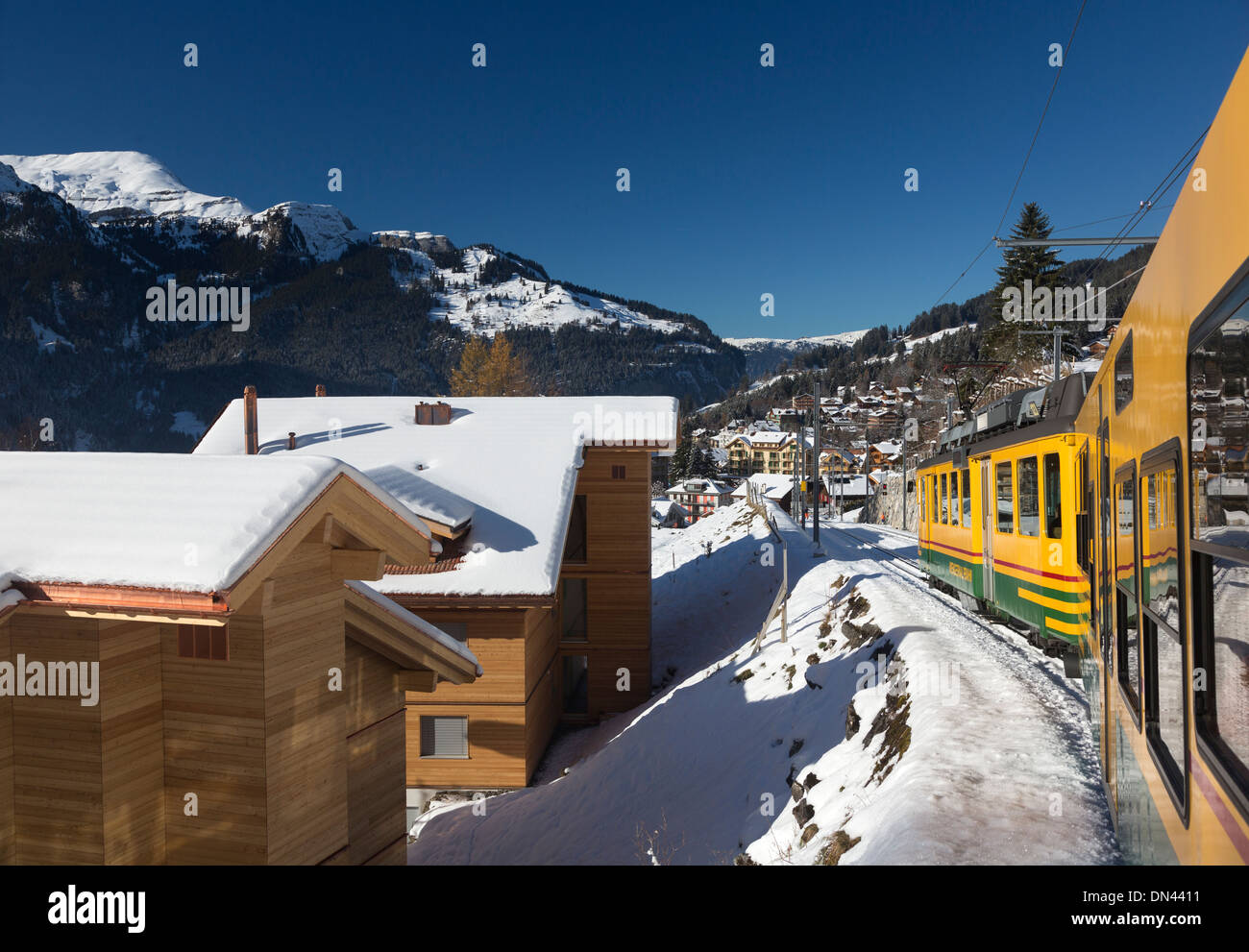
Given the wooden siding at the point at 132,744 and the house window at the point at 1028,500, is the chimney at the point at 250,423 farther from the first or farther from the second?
the house window at the point at 1028,500

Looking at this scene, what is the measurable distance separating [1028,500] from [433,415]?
18.2 meters

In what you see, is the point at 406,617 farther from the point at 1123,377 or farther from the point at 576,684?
the point at 576,684

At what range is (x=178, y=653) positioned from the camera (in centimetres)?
462

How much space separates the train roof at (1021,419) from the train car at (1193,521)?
591 cm

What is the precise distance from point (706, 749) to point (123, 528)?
12211mm

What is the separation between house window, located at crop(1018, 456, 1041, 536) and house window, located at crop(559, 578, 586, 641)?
13.2 meters

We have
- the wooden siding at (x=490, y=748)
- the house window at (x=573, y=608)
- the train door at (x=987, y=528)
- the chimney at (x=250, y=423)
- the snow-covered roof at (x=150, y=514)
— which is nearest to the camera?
the snow-covered roof at (x=150, y=514)

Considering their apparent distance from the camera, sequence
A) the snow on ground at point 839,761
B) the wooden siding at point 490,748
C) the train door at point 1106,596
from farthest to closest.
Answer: the wooden siding at point 490,748, the snow on ground at point 839,761, the train door at point 1106,596

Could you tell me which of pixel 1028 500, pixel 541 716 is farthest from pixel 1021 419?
pixel 541 716

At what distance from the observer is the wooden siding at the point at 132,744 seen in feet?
14.1

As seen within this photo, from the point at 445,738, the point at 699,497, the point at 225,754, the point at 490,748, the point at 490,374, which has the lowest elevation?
the point at 490,748

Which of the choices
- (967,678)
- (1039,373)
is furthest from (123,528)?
(1039,373)

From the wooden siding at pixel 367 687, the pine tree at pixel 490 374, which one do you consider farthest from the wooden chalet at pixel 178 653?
the pine tree at pixel 490 374

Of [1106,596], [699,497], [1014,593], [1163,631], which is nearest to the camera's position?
[1163,631]
